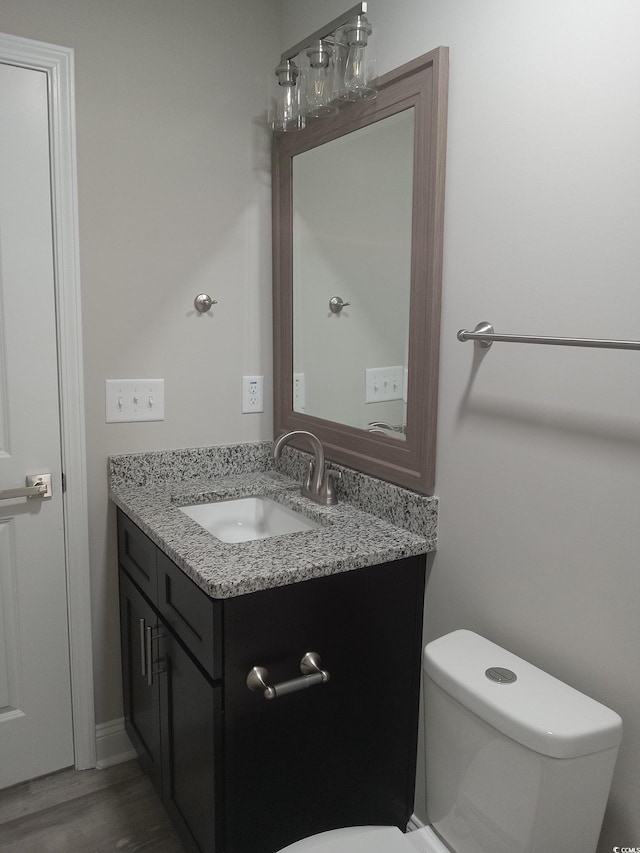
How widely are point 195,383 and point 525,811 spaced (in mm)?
1424

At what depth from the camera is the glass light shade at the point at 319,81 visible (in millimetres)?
1682

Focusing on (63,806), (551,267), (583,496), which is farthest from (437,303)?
(63,806)

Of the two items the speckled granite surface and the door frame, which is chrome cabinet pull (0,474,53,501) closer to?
the door frame

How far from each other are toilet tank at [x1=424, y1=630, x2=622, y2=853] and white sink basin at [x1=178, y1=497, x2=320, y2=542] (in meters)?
0.69

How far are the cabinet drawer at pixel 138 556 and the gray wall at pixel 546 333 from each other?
716mm

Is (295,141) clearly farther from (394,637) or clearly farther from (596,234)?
(394,637)

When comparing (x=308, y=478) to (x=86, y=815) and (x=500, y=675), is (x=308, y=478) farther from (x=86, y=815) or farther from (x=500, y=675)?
(x=86, y=815)

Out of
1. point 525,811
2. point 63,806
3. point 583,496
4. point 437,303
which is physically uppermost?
point 437,303

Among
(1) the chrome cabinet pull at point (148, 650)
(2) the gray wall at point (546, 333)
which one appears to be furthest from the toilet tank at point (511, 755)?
(1) the chrome cabinet pull at point (148, 650)

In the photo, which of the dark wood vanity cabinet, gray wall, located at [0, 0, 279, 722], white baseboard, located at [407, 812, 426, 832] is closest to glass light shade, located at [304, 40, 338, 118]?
gray wall, located at [0, 0, 279, 722]

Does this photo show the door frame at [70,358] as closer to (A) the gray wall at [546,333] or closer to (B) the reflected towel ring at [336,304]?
(B) the reflected towel ring at [336,304]

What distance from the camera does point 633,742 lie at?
1.15m

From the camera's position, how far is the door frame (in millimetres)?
1719

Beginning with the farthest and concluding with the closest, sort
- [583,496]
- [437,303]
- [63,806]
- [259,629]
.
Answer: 1. [63,806]
2. [437,303]
3. [259,629]
4. [583,496]
